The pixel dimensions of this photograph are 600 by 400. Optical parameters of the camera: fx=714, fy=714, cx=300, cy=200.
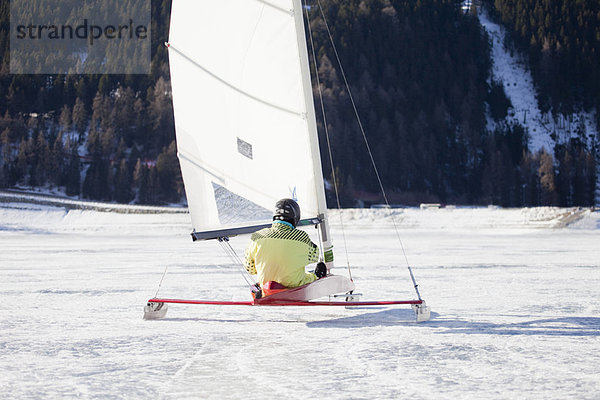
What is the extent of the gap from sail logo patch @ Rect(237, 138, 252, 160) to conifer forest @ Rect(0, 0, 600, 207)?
185 ft

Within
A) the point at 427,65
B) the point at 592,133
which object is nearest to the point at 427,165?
the point at 427,65

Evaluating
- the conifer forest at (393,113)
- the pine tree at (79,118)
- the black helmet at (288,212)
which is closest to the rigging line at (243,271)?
the black helmet at (288,212)

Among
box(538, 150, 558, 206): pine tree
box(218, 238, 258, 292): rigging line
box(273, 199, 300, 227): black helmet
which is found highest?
box(538, 150, 558, 206): pine tree

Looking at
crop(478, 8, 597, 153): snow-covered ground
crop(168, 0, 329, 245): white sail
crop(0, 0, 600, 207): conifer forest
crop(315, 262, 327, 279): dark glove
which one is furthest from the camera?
crop(478, 8, 597, 153): snow-covered ground

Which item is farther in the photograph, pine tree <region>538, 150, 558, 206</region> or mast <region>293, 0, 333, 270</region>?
pine tree <region>538, 150, 558, 206</region>

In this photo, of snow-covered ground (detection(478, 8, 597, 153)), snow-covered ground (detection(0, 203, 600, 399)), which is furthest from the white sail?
snow-covered ground (detection(478, 8, 597, 153))

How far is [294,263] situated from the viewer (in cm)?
618

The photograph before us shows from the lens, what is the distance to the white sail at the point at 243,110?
7.25 metres

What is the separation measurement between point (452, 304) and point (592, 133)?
9353 cm

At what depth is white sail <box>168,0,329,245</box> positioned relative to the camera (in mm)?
7246

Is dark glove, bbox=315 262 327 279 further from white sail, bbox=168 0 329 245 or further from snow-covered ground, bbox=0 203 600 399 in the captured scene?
white sail, bbox=168 0 329 245

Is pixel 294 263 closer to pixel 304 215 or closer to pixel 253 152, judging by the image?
pixel 304 215

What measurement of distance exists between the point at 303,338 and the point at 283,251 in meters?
0.85

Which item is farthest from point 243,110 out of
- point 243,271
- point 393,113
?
point 393,113
